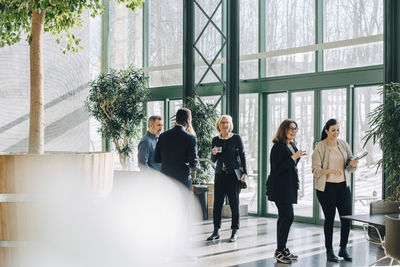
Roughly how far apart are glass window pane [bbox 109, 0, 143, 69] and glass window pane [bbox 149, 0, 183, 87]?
0.46 metres

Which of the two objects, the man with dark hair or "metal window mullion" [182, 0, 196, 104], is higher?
"metal window mullion" [182, 0, 196, 104]

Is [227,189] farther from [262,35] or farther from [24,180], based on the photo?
[24,180]

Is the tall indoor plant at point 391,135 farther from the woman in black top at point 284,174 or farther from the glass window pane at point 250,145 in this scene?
the glass window pane at point 250,145

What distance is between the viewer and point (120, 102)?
11.6 metres

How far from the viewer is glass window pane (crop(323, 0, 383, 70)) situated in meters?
8.27

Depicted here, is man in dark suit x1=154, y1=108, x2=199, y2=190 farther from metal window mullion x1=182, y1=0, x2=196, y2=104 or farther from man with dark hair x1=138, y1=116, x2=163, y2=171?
metal window mullion x1=182, y1=0, x2=196, y2=104

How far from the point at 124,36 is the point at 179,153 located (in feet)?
25.5

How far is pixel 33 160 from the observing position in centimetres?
301

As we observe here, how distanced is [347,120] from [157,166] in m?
3.48

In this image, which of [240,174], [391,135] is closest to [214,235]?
[240,174]

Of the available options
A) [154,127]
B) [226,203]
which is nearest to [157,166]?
[154,127]

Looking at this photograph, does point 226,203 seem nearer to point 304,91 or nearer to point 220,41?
point 304,91

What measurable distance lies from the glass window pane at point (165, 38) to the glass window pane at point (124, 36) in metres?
0.46

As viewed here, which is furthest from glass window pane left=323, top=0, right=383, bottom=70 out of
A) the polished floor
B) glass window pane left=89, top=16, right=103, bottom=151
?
glass window pane left=89, top=16, right=103, bottom=151
